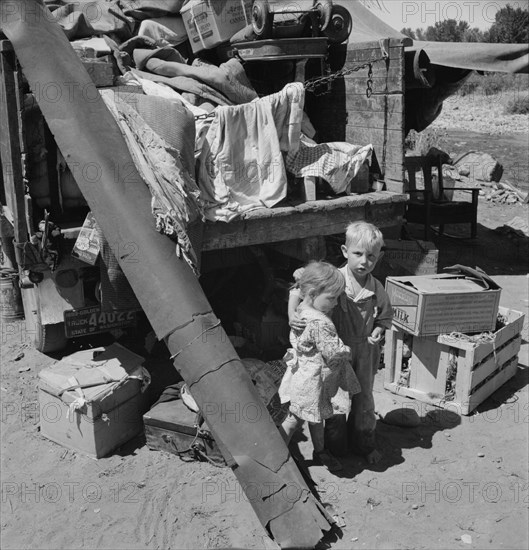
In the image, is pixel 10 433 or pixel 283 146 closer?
pixel 10 433

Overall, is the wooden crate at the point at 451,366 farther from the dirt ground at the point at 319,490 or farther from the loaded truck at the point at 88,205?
the loaded truck at the point at 88,205

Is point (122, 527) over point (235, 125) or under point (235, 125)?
under

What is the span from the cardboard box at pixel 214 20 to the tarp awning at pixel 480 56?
1581mm

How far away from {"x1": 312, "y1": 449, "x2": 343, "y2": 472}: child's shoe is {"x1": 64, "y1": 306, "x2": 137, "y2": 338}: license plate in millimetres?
1700

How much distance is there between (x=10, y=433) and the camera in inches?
173

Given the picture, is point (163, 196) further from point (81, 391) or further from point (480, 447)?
point (480, 447)

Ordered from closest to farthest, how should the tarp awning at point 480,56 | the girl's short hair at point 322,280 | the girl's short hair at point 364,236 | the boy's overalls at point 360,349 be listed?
the girl's short hair at point 322,280
the girl's short hair at point 364,236
the boy's overalls at point 360,349
the tarp awning at point 480,56

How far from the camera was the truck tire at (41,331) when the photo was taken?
16.7 feet

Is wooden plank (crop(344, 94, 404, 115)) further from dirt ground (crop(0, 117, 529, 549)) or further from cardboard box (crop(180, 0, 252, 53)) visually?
dirt ground (crop(0, 117, 529, 549))

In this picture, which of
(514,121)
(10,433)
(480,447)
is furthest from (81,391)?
(514,121)

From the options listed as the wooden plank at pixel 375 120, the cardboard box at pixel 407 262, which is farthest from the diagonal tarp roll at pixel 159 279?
the wooden plank at pixel 375 120

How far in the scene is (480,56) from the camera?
21.4 feet

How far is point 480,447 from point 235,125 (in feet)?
8.85

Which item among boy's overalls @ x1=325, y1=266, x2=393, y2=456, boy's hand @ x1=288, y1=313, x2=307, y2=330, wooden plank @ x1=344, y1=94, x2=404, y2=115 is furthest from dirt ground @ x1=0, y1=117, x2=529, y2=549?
wooden plank @ x1=344, y1=94, x2=404, y2=115
